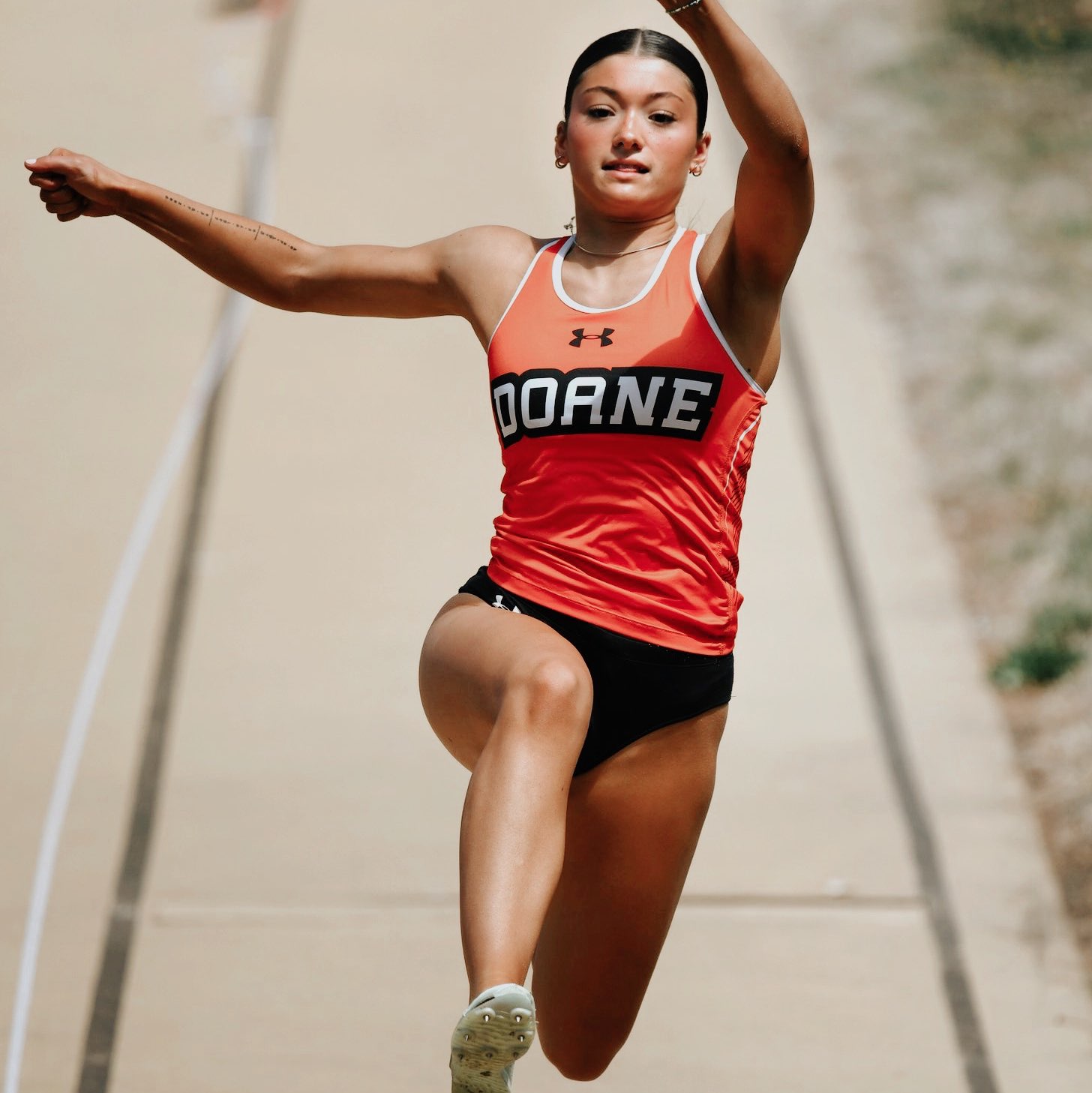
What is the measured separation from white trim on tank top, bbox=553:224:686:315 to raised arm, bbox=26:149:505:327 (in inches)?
Result: 5.8

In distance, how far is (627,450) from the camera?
2.73 metres

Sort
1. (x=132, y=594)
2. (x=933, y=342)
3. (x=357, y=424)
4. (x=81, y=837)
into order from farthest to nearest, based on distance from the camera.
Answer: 1. (x=933, y=342)
2. (x=357, y=424)
3. (x=132, y=594)
4. (x=81, y=837)

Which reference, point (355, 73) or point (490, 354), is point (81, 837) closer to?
point (490, 354)

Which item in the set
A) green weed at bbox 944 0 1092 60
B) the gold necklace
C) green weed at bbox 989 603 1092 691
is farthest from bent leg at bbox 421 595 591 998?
green weed at bbox 944 0 1092 60

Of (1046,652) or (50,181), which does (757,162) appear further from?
(1046,652)

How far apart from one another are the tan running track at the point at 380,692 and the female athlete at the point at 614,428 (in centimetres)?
139

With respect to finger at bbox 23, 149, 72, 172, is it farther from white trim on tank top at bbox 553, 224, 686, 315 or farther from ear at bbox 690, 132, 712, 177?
ear at bbox 690, 132, 712, 177

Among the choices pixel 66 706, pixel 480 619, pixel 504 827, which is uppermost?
pixel 66 706

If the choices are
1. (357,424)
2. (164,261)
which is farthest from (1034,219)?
(164,261)

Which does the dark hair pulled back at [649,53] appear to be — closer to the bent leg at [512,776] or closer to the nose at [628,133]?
the nose at [628,133]

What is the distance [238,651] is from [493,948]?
4.02m

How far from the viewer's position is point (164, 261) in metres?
9.18

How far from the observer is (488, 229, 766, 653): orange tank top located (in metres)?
2.72

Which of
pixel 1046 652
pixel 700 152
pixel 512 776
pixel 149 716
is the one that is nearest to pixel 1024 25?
pixel 1046 652
